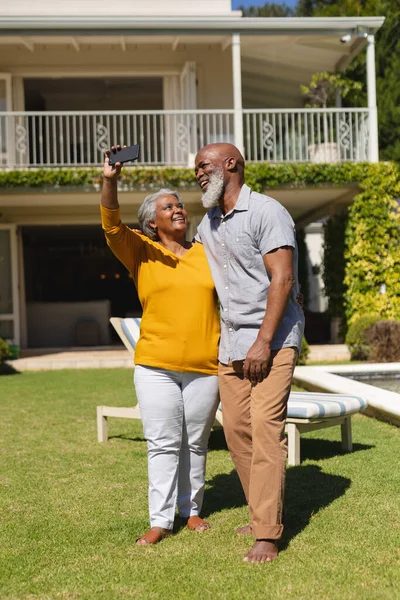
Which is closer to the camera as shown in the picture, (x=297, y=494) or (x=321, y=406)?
(x=297, y=494)

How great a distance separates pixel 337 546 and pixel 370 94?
1133cm

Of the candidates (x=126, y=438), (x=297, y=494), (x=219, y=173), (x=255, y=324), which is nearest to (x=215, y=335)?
(x=255, y=324)

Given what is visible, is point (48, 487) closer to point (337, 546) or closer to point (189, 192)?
point (337, 546)

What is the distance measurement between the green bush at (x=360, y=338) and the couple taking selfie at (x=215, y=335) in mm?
8591

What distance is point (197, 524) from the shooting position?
3.59m

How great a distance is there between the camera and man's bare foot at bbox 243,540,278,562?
10.1ft

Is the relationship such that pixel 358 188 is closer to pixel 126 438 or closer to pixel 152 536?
pixel 126 438

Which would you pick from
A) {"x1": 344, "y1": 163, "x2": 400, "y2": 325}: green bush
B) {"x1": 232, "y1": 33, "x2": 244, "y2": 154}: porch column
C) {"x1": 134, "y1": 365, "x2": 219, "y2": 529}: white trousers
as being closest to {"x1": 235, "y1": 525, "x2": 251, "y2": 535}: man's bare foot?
{"x1": 134, "y1": 365, "x2": 219, "y2": 529}: white trousers

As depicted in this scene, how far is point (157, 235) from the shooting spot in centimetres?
365

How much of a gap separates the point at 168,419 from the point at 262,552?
707mm

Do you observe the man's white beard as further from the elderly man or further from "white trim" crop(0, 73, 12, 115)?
"white trim" crop(0, 73, 12, 115)

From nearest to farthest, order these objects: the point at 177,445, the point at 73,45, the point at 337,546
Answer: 1. the point at 337,546
2. the point at 177,445
3. the point at 73,45

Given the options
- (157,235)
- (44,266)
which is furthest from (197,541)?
(44,266)

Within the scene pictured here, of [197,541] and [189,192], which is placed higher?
[189,192]
